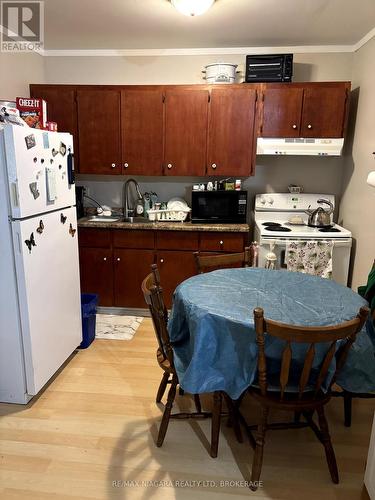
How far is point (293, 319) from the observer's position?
1.63 m

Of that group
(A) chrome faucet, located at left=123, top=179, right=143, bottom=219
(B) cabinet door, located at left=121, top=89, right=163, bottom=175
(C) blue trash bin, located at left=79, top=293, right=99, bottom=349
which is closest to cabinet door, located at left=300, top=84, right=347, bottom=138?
(B) cabinet door, located at left=121, top=89, right=163, bottom=175

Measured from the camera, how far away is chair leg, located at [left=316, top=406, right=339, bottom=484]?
5.38 feet

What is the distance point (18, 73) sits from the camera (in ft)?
10.5

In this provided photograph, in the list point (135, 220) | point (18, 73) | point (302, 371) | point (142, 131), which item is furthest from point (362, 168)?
point (18, 73)

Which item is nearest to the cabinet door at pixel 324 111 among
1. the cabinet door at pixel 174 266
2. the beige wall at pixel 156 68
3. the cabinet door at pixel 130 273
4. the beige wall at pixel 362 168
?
the beige wall at pixel 362 168

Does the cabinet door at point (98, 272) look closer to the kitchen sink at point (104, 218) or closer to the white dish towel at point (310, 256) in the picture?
the kitchen sink at point (104, 218)

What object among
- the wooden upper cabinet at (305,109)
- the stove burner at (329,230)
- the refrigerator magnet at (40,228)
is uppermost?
the wooden upper cabinet at (305,109)

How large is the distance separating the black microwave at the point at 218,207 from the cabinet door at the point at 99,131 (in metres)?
0.82

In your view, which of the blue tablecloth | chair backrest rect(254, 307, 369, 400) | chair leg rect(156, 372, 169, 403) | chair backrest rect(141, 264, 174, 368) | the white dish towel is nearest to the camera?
chair backrest rect(254, 307, 369, 400)

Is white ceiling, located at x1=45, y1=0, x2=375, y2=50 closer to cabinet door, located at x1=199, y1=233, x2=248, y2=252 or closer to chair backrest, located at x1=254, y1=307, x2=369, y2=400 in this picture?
cabinet door, located at x1=199, y1=233, x2=248, y2=252

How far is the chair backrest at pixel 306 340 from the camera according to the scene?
4.52 feet

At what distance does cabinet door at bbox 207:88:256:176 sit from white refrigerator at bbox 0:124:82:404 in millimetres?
1350

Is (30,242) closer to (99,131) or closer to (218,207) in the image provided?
(99,131)

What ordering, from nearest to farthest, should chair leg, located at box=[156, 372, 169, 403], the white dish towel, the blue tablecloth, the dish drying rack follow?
the blue tablecloth, chair leg, located at box=[156, 372, 169, 403], the white dish towel, the dish drying rack
